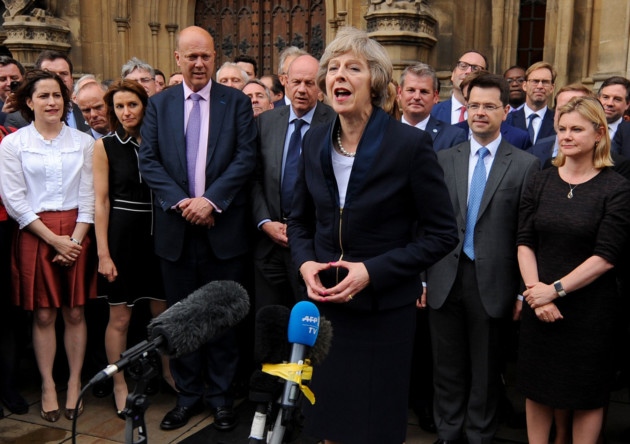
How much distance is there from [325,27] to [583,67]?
3.90 m

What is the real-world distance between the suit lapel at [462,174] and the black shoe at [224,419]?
1.88 meters

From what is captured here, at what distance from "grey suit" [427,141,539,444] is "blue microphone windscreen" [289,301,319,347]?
6.69ft

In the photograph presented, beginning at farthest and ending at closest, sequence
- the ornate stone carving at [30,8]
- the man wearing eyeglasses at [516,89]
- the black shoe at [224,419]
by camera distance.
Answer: the ornate stone carving at [30,8] < the man wearing eyeglasses at [516,89] < the black shoe at [224,419]

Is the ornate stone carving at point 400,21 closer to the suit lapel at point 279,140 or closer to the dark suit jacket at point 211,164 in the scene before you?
the suit lapel at point 279,140

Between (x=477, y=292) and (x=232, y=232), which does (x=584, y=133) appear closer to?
(x=477, y=292)

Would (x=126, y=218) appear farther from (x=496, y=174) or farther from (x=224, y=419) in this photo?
(x=496, y=174)

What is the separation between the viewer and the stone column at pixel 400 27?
8039 millimetres

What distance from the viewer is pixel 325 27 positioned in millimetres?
10016

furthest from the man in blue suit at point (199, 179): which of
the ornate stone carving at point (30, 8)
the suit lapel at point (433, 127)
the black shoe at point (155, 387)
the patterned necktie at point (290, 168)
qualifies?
the ornate stone carving at point (30, 8)

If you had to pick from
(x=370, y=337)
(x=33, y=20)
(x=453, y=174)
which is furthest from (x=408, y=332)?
(x=33, y=20)

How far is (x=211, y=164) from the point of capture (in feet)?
12.9

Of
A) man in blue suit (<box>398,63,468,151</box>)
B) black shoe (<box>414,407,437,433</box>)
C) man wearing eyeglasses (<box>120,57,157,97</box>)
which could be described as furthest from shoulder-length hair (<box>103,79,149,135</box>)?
black shoe (<box>414,407,437,433</box>)

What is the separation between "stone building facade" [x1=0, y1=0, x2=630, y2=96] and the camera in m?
8.05

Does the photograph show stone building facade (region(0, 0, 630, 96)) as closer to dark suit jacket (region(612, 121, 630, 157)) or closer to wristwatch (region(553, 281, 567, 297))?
dark suit jacket (region(612, 121, 630, 157))
